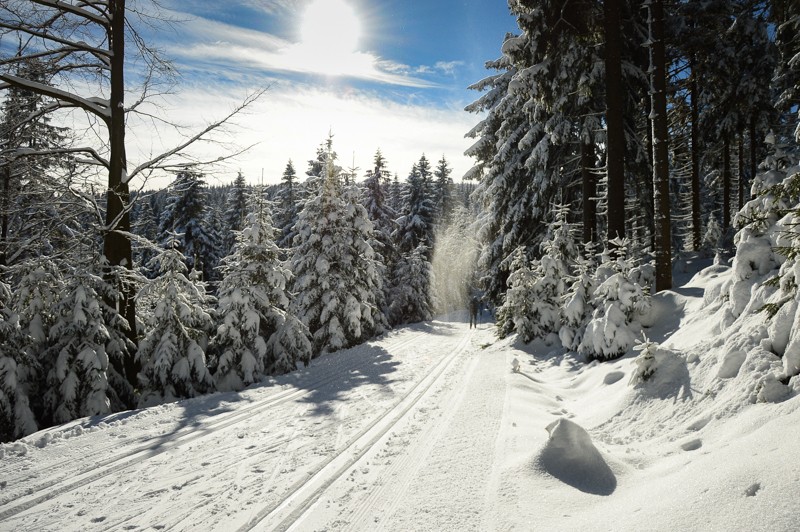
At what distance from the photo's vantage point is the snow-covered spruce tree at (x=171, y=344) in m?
8.92

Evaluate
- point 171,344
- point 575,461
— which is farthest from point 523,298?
point 171,344

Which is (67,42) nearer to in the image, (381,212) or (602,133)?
(602,133)

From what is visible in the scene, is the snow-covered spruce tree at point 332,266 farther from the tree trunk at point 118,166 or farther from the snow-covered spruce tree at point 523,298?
the tree trunk at point 118,166

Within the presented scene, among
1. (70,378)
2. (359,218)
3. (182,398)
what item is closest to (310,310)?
(359,218)

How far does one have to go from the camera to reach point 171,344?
9070 millimetres

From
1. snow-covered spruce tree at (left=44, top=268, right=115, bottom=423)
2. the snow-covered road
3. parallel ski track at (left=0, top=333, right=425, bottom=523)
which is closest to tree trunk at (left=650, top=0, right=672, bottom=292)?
the snow-covered road

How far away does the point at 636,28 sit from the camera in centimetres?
1284

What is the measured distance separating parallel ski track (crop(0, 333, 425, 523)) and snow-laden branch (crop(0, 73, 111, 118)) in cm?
660

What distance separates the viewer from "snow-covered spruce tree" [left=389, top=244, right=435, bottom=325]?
3197cm

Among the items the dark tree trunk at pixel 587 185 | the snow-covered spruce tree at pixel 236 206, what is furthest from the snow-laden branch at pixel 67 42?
the snow-covered spruce tree at pixel 236 206

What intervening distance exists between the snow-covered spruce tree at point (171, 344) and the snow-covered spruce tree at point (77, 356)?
4.32 ft

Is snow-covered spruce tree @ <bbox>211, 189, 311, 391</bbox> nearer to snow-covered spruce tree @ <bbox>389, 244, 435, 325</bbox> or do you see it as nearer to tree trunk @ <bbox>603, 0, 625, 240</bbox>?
tree trunk @ <bbox>603, 0, 625, 240</bbox>

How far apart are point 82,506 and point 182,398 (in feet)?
17.2

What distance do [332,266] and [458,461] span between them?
14888 millimetres
